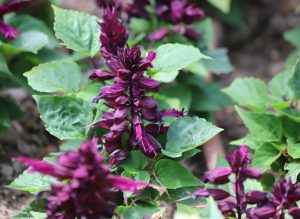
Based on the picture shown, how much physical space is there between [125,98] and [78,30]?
0.39 meters

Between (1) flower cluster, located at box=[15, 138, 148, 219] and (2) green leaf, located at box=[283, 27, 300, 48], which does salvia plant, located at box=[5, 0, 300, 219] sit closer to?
(1) flower cluster, located at box=[15, 138, 148, 219]

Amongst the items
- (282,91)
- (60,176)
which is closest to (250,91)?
(282,91)

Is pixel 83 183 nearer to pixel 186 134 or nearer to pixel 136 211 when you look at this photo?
pixel 136 211

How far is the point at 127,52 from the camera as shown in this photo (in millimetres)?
1669

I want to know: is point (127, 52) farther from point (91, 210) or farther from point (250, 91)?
point (250, 91)

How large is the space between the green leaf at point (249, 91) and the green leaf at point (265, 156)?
0.23 meters

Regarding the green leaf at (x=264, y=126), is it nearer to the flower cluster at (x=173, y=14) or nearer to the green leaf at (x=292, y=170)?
the green leaf at (x=292, y=170)

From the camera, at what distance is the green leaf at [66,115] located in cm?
177

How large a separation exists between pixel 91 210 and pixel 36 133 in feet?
4.70

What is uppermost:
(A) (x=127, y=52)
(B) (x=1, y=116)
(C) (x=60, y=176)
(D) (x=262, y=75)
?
(A) (x=127, y=52)

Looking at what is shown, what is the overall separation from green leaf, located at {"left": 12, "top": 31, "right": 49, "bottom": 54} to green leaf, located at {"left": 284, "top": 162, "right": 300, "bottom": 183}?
100 centimetres

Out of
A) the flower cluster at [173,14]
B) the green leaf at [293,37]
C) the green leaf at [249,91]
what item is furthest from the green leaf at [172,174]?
the green leaf at [293,37]

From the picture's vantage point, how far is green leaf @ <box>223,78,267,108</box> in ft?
7.41

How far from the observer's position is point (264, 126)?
6.76ft
